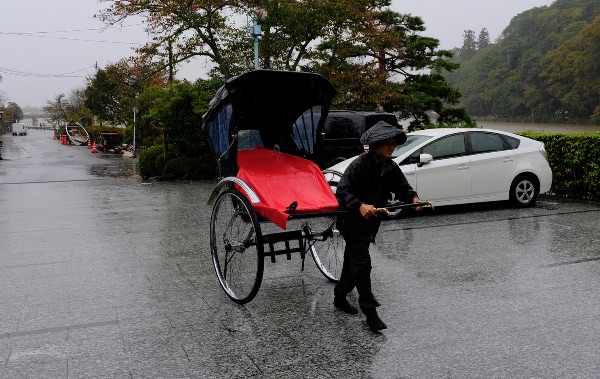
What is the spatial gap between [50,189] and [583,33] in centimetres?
4353

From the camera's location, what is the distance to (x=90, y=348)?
4.28 metres

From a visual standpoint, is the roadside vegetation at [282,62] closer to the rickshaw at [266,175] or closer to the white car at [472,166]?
the white car at [472,166]

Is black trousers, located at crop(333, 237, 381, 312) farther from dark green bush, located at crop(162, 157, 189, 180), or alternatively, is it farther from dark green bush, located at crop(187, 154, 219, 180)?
dark green bush, located at crop(162, 157, 189, 180)

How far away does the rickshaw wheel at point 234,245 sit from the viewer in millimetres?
5219

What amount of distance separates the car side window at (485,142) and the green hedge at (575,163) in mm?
2086

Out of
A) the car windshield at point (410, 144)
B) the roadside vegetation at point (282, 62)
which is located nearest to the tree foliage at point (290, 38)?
the roadside vegetation at point (282, 62)

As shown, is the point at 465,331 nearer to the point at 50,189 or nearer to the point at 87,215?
the point at 87,215

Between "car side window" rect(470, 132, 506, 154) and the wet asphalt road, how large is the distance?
64.9 inches

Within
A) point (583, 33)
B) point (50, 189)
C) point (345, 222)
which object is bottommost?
point (50, 189)

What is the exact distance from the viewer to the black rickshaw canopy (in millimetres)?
5625

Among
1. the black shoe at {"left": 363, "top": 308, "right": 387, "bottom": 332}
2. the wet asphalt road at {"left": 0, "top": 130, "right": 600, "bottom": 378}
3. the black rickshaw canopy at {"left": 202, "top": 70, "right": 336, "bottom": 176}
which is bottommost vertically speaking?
the wet asphalt road at {"left": 0, "top": 130, "right": 600, "bottom": 378}

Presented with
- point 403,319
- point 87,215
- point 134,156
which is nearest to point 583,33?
point 134,156

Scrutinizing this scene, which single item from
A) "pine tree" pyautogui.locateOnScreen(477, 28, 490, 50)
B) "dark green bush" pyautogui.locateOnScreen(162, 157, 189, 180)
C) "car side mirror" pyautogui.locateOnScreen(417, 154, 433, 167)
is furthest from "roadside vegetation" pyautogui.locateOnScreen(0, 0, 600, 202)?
"pine tree" pyautogui.locateOnScreen(477, 28, 490, 50)

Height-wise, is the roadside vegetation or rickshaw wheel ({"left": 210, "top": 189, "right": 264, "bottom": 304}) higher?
the roadside vegetation
